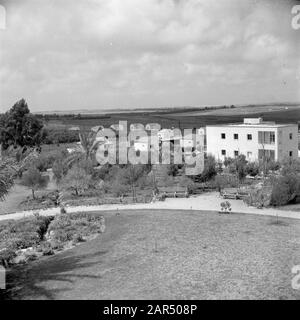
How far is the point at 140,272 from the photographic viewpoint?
11820mm

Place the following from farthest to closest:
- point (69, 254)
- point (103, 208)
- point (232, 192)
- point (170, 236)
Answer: point (232, 192) < point (103, 208) < point (170, 236) < point (69, 254)

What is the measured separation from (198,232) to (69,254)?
4.35m

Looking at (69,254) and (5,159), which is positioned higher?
(5,159)

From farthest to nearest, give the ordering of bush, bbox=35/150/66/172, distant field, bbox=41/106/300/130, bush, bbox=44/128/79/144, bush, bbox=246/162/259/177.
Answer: distant field, bbox=41/106/300/130 → bush, bbox=44/128/79/144 → bush, bbox=35/150/66/172 → bush, bbox=246/162/259/177

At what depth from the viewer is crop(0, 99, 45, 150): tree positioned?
1775 inches

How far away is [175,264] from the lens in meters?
12.3

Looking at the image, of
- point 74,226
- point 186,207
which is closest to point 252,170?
point 186,207

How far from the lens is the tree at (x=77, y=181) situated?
87.3 feet

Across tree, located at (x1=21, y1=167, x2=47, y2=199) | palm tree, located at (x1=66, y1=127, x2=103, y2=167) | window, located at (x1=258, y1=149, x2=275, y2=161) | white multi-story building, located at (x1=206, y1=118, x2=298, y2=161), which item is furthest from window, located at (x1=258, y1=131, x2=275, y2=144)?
tree, located at (x1=21, y1=167, x2=47, y2=199)

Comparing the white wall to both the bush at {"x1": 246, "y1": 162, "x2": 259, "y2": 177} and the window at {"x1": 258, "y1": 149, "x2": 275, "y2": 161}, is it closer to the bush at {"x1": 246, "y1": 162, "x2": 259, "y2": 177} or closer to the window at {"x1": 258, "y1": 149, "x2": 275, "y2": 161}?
the window at {"x1": 258, "y1": 149, "x2": 275, "y2": 161}

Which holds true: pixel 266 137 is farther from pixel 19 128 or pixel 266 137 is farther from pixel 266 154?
pixel 19 128

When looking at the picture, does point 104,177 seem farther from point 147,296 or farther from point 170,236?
point 147,296

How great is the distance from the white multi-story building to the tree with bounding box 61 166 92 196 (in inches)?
584

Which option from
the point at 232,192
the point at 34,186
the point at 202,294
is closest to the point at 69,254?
the point at 202,294
